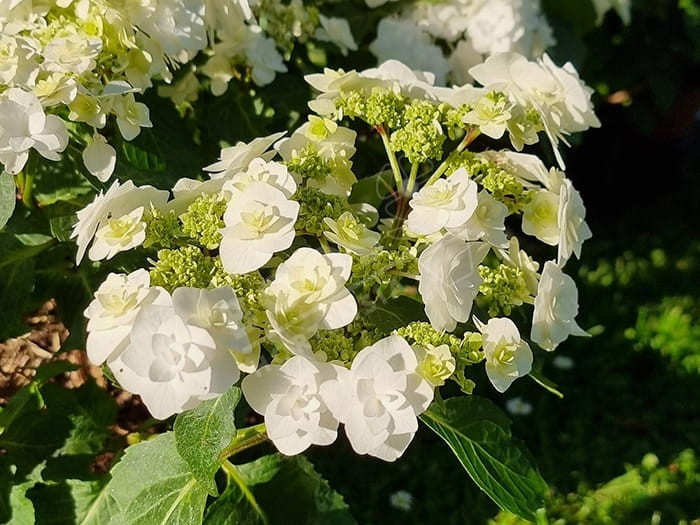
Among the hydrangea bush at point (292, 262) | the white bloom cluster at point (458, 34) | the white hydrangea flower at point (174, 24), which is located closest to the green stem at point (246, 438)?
the hydrangea bush at point (292, 262)

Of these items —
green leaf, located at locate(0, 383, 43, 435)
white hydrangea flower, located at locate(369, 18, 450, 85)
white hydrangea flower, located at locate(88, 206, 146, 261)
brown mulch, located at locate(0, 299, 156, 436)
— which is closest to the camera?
white hydrangea flower, located at locate(88, 206, 146, 261)

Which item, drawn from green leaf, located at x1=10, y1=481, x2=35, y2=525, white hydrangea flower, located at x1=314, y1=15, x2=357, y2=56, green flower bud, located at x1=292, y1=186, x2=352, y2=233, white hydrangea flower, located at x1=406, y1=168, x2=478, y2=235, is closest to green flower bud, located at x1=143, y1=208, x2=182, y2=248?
green flower bud, located at x1=292, y1=186, x2=352, y2=233

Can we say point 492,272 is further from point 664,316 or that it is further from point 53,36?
point 664,316

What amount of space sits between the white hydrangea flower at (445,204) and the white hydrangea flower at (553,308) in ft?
0.34

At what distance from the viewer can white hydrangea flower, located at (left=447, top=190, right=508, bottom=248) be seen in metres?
0.74

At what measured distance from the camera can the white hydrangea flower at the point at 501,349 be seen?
2.38ft

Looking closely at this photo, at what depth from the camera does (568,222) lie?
819mm

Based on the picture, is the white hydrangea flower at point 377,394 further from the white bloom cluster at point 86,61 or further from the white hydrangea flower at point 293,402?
the white bloom cluster at point 86,61

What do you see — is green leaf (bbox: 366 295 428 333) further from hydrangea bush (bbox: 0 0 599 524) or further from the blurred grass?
the blurred grass

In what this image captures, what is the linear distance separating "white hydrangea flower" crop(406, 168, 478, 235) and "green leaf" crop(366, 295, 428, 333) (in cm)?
8

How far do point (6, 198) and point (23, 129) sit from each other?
0.10 m

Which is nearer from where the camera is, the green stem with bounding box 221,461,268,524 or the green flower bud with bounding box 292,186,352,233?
the green flower bud with bounding box 292,186,352,233

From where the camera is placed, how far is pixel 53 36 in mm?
838

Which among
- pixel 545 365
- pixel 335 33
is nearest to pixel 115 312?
pixel 335 33
